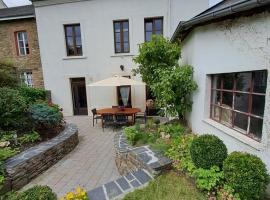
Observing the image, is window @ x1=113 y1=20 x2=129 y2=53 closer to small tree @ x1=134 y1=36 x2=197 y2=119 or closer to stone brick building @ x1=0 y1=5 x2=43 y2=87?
small tree @ x1=134 y1=36 x2=197 y2=119

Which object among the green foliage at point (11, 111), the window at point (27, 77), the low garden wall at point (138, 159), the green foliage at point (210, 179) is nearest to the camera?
the green foliage at point (210, 179)

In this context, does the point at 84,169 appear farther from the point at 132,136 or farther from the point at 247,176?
the point at 247,176

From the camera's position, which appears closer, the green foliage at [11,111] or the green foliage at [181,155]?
the green foliage at [181,155]

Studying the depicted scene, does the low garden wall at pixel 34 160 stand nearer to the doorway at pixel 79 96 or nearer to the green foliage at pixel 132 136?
the green foliage at pixel 132 136

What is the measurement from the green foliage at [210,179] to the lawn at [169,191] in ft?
0.60

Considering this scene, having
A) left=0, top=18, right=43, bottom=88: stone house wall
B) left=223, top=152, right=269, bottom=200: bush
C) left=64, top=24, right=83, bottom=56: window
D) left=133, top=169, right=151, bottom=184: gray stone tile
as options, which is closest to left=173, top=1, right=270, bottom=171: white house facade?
left=223, top=152, right=269, bottom=200: bush

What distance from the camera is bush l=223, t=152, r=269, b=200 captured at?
2164 mm

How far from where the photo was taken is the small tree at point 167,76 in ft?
16.0

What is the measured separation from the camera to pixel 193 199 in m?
2.69

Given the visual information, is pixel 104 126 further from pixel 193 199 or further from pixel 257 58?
pixel 257 58

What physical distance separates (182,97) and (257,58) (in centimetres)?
284

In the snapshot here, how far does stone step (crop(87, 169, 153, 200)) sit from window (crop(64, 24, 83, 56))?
937cm

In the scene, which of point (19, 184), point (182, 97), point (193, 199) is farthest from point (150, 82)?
point (19, 184)

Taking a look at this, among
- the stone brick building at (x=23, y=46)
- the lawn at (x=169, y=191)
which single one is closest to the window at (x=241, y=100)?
the lawn at (x=169, y=191)
